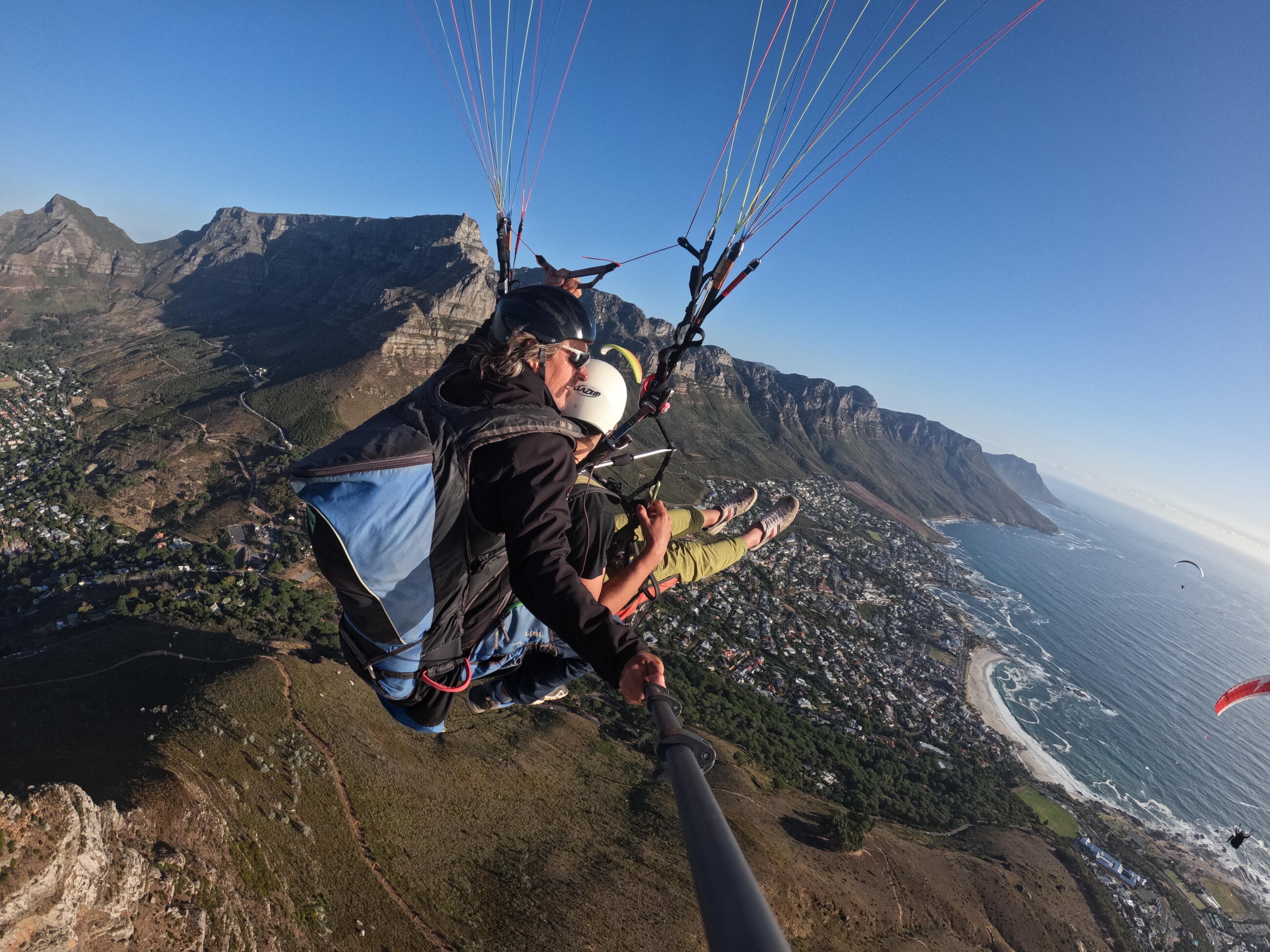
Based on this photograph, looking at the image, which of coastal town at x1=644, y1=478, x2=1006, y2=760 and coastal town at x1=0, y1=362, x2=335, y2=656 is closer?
coastal town at x1=0, y1=362, x2=335, y2=656

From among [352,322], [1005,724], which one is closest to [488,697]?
[1005,724]

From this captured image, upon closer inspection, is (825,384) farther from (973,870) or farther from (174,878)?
(174,878)

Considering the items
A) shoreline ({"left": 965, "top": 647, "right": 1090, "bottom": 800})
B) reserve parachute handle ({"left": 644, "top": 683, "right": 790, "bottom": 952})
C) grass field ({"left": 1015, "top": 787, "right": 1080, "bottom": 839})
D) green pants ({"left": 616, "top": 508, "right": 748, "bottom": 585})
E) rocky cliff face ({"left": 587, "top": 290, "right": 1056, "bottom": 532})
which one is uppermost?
rocky cliff face ({"left": 587, "top": 290, "right": 1056, "bottom": 532})

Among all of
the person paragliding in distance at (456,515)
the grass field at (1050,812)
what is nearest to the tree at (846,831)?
the grass field at (1050,812)

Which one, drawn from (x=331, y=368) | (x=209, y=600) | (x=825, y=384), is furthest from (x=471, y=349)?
(x=825, y=384)

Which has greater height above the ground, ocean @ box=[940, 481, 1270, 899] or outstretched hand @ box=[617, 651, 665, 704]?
outstretched hand @ box=[617, 651, 665, 704]

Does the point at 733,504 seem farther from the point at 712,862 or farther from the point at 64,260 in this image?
the point at 64,260

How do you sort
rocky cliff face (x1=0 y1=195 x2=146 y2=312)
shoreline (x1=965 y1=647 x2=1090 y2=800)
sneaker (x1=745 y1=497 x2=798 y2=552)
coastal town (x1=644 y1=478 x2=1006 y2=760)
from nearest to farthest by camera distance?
1. sneaker (x1=745 y1=497 x2=798 y2=552)
2. coastal town (x1=644 y1=478 x2=1006 y2=760)
3. shoreline (x1=965 y1=647 x2=1090 y2=800)
4. rocky cliff face (x1=0 y1=195 x2=146 y2=312)

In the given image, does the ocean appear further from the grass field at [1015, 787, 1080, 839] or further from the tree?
the tree

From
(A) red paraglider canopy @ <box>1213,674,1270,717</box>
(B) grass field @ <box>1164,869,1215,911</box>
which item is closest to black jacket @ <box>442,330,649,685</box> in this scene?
(A) red paraglider canopy @ <box>1213,674,1270,717</box>
